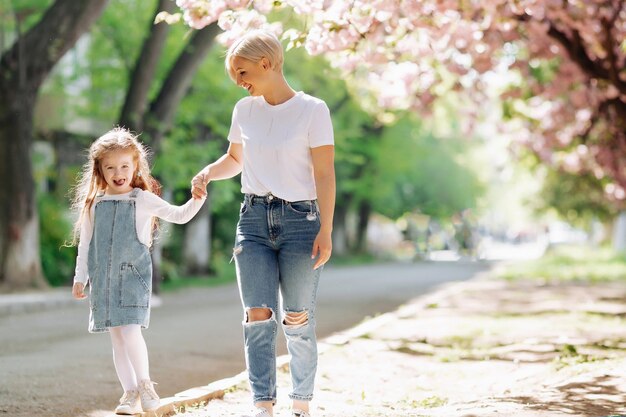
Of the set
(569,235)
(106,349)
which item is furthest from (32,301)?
(569,235)

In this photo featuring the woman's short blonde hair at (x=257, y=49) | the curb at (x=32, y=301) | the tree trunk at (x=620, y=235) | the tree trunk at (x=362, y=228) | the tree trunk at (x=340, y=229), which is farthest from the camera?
the tree trunk at (x=362, y=228)

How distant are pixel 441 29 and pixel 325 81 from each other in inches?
920

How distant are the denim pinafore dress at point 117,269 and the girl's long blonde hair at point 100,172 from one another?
101 millimetres

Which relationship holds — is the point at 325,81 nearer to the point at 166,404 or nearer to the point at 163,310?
the point at 163,310

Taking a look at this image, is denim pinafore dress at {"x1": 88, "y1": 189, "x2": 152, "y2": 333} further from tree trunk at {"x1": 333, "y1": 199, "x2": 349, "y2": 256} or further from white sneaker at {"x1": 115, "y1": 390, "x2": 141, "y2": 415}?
tree trunk at {"x1": 333, "y1": 199, "x2": 349, "y2": 256}

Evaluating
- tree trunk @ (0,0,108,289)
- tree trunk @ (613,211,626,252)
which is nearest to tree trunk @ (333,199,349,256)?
tree trunk @ (613,211,626,252)

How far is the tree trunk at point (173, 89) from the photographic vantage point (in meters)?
19.0

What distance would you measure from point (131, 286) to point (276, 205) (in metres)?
0.86

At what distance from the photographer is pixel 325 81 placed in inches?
1388

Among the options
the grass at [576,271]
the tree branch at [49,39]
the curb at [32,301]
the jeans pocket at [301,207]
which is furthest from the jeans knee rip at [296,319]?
the grass at [576,271]

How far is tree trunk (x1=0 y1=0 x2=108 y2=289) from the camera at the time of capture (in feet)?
56.9

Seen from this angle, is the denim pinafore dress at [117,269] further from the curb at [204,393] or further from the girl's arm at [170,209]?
the curb at [204,393]

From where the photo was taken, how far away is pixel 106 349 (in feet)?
33.2

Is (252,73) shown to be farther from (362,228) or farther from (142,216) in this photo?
(362,228)
